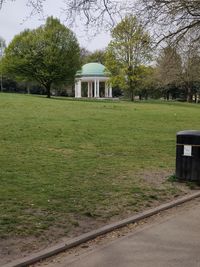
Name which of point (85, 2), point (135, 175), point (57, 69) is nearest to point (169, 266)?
point (135, 175)

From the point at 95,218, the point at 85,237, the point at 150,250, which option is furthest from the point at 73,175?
the point at 150,250

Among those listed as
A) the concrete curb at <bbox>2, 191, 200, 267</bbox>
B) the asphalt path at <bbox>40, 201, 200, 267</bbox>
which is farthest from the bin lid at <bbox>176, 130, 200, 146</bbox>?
the asphalt path at <bbox>40, 201, 200, 267</bbox>

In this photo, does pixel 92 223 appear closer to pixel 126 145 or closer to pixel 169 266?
pixel 169 266

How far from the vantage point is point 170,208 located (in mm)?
7656

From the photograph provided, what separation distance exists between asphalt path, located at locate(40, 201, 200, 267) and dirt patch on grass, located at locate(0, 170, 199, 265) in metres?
0.47

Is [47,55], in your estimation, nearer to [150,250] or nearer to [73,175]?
[73,175]

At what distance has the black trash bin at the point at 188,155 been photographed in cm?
927

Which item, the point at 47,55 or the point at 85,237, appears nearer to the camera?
the point at 85,237

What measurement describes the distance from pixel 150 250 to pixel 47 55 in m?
53.1

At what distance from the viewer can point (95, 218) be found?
6.73 metres

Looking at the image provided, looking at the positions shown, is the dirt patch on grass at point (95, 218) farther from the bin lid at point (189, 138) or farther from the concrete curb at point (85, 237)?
the bin lid at point (189, 138)

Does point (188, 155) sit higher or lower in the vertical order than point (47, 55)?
lower

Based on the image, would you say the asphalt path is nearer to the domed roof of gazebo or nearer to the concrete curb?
the concrete curb

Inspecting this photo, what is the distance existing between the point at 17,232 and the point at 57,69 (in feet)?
172
